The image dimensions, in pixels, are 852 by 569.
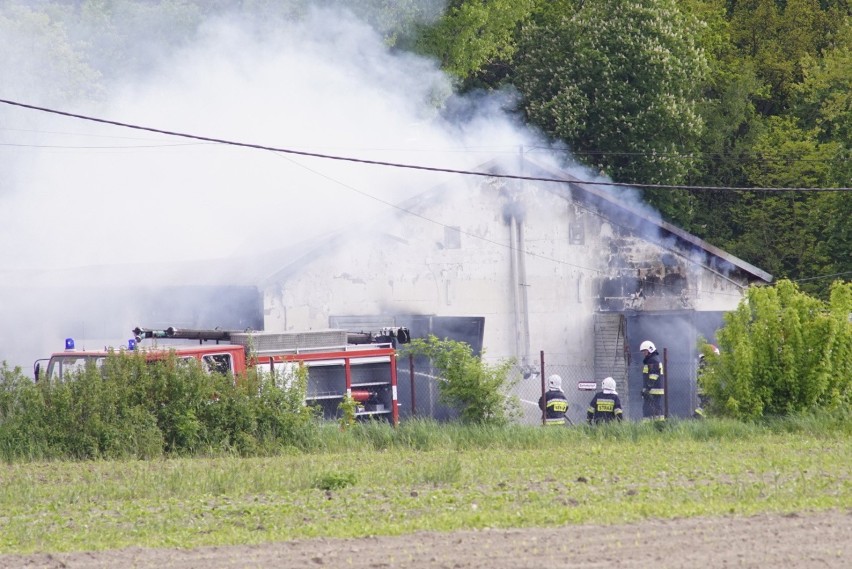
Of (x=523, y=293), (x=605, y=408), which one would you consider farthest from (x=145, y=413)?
A: (x=523, y=293)

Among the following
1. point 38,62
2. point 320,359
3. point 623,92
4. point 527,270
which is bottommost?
point 320,359

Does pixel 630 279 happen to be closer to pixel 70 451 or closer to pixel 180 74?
pixel 180 74

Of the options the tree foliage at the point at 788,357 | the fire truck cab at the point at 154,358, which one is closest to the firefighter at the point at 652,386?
the tree foliage at the point at 788,357

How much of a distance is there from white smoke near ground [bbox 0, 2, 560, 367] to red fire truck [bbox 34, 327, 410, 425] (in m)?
7.64

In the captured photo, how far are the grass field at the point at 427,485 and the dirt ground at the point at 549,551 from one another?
36cm

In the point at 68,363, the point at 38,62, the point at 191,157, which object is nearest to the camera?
the point at 68,363

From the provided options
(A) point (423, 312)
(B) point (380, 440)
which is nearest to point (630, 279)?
(A) point (423, 312)

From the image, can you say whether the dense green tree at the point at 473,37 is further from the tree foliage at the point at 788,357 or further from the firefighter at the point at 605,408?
the tree foliage at the point at 788,357

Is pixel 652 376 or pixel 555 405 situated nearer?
pixel 555 405

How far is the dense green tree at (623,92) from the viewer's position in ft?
118

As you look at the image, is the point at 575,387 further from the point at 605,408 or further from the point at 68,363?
the point at 68,363

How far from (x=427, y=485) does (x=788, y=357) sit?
24.0 ft

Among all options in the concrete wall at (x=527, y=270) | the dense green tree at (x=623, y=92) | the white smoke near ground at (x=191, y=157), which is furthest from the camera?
the dense green tree at (x=623, y=92)

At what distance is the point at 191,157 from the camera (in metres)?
30.6
